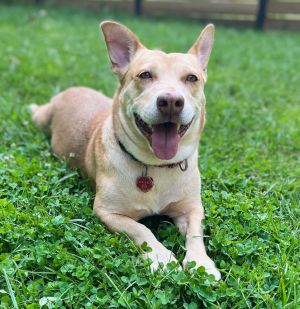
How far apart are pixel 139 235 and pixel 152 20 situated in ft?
34.1

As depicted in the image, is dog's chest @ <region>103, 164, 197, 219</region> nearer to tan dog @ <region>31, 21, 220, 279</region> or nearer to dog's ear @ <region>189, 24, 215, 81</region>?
tan dog @ <region>31, 21, 220, 279</region>

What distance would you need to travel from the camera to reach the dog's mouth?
3205 mm

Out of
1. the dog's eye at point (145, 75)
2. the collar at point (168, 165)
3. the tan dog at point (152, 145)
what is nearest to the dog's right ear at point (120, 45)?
the tan dog at point (152, 145)

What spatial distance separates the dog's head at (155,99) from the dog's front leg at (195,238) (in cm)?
42

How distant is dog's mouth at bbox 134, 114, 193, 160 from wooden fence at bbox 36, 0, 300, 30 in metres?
9.96

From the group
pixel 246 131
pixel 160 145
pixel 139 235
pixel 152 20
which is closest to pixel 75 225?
pixel 139 235

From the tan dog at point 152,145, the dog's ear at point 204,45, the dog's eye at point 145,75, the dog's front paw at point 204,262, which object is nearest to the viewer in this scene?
the dog's front paw at point 204,262

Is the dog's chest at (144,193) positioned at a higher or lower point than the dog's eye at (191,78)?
lower

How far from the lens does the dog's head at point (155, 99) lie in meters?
3.12

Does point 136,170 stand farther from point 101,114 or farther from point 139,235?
point 101,114

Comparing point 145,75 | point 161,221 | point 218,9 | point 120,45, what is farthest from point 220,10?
point 161,221

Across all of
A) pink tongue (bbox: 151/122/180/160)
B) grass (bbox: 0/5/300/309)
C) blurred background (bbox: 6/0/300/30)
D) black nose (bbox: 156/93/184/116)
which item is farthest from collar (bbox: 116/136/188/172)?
blurred background (bbox: 6/0/300/30)

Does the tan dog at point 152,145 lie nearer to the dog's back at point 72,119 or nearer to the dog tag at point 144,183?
the dog tag at point 144,183

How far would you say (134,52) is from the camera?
12.2 feet
